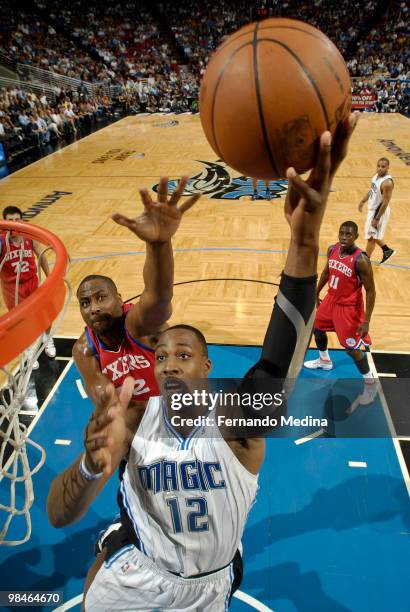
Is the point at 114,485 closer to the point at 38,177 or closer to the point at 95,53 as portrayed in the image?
the point at 38,177

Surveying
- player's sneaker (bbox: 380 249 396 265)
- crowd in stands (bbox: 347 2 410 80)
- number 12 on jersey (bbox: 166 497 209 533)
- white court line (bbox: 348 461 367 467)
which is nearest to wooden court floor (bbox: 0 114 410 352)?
player's sneaker (bbox: 380 249 396 265)

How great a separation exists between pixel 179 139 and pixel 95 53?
13.4 meters

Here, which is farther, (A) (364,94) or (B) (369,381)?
(A) (364,94)

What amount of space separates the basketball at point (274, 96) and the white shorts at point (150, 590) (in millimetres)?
1557

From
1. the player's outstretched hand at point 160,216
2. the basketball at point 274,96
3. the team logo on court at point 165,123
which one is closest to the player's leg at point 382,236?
the basketball at point 274,96

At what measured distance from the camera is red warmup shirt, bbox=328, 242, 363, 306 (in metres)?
4.15

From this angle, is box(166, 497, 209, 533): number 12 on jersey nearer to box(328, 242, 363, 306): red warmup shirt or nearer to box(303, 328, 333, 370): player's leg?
box(328, 242, 363, 306): red warmup shirt

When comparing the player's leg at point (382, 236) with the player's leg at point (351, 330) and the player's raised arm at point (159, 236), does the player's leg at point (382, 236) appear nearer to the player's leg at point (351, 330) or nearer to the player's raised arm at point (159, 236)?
the player's leg at point (351, 330)

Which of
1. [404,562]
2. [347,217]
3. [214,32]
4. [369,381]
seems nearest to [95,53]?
[214,32]

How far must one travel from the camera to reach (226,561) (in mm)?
1920

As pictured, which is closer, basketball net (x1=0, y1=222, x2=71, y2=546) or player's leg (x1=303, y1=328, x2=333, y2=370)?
basketball net (x1=0, y1=222, x2=71, y2=546)

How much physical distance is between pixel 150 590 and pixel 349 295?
300 centimetres

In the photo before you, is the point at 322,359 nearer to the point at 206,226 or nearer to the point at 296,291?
the point at 296,291

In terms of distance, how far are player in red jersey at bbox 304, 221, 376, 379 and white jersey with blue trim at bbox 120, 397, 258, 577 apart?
257 cm
